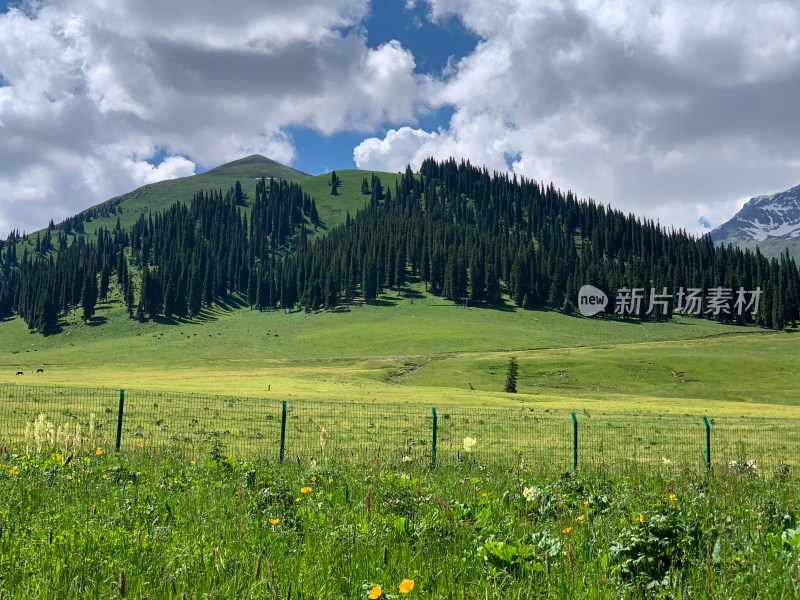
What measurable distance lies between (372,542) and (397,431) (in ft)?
71.4

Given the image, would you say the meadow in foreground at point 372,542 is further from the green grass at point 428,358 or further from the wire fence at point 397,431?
the green grass at point 428,358

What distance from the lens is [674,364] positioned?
80.8 metres

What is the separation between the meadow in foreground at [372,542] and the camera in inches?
170

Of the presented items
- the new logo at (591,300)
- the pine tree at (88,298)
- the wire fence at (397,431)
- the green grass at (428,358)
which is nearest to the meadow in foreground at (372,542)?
the wire fence at (397,431)

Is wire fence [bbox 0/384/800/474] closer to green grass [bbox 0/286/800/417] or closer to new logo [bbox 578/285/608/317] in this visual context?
green grass [bbox 0/286/800/417]

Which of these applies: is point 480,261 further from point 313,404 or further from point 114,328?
point 313,404

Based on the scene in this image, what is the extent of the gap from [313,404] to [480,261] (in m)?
145

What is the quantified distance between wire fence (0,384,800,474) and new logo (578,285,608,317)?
14205cm

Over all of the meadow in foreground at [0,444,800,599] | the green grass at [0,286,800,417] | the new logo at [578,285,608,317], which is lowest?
the green grass at [0,286,800,417]

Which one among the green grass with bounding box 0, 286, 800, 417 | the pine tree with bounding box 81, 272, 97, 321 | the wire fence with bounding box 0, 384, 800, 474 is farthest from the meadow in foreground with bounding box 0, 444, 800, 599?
the pine tree with bounding box 81, 272, 97, 321

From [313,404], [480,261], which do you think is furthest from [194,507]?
[480,261]

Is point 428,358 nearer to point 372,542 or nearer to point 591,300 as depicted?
point 372,542

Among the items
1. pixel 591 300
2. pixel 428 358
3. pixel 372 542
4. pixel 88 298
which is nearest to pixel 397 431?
pixel 372 542

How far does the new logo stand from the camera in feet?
567
